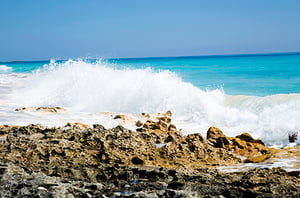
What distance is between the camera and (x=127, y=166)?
13.4ft

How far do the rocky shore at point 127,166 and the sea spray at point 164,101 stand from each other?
3.36 meters

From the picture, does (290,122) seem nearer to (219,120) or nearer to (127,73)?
(219,120)

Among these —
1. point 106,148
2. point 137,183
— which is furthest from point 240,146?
point 137,183

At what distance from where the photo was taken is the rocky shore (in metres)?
3.18

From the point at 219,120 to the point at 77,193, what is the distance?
26.3 feet

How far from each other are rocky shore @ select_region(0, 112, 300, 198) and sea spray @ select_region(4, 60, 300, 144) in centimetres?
336

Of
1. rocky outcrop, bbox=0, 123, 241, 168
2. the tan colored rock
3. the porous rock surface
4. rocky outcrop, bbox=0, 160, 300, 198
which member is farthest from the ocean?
rocky outcrop, bbox=0, 160, 300, 198

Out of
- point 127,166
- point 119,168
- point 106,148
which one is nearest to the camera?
point 119,168

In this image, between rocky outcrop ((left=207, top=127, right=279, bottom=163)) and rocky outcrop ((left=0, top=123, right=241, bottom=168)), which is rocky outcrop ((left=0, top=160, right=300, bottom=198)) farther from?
rocky outcrop ((left=207, top=127, right=279, bottom=163))

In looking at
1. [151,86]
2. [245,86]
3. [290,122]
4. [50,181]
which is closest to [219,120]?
[290,122]

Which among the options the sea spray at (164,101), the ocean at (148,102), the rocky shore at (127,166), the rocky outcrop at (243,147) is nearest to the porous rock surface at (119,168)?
the rocky shore at (127,166)

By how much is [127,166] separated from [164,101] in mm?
9019

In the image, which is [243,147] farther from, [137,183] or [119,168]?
[137,183]

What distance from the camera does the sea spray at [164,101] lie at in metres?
9.55
